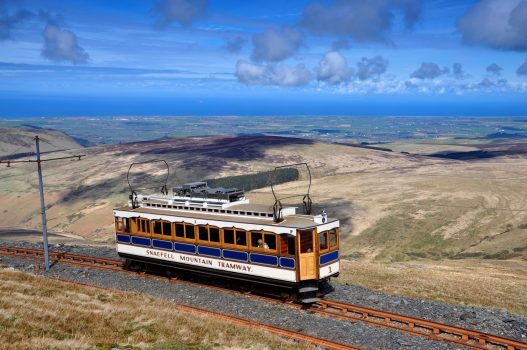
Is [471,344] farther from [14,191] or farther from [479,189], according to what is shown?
[14,191]

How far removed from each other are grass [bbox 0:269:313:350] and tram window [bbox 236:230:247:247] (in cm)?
422

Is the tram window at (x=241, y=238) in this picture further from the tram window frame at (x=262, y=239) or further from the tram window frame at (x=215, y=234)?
the tram window frame at (x=215, y=234)

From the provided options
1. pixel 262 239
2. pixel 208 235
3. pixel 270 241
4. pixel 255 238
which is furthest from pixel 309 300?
pixel 208 235

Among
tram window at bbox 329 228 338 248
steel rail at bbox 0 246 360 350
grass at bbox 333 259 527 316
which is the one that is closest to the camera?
steel rail at bbox 0 246 360 350

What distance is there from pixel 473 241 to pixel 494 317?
3972 cm

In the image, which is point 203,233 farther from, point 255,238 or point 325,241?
point 325,241

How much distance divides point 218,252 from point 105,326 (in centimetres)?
818

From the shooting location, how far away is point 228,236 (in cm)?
2431

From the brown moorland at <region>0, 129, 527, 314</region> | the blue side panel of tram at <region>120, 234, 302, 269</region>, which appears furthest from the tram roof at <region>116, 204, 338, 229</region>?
the brown moorland at <region>0, 129, 527, 314</region>

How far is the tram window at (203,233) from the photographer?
25152 mm

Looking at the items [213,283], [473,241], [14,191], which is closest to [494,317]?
[213,283]

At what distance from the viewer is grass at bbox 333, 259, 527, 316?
85.1ft

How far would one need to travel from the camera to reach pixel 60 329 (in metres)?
16.4

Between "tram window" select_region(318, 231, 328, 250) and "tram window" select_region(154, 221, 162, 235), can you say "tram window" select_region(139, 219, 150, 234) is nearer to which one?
"tram window" select_region(154, 221, 162, 235)
